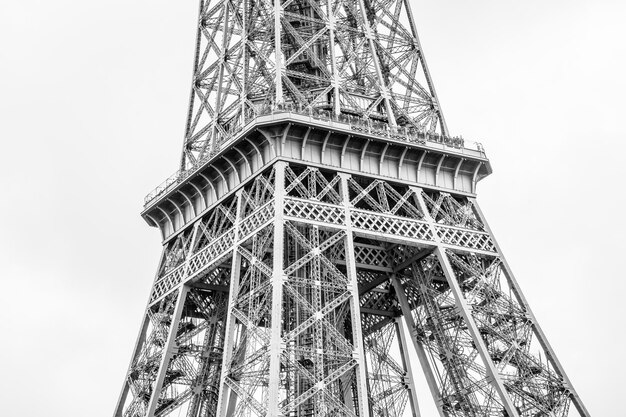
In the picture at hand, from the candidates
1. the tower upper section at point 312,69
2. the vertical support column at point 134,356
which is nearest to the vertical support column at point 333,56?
the tower upper section at point 312,69

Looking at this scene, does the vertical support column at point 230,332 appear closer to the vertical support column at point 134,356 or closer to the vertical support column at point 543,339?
the vertical support column at point 134,356

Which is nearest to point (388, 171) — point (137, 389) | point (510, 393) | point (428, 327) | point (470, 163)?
point (470, 163)

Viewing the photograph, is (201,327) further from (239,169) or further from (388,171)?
(388,171)

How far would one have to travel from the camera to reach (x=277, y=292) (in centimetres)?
3128

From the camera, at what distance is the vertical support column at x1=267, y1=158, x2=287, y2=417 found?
2855cm

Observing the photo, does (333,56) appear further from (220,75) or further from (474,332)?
(474,332)

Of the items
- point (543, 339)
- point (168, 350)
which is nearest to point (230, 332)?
point (168, 350)

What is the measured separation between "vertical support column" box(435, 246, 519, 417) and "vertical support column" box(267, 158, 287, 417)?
6.51 meters

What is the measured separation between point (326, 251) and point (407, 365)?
656 cm

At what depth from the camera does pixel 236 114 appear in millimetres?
40250

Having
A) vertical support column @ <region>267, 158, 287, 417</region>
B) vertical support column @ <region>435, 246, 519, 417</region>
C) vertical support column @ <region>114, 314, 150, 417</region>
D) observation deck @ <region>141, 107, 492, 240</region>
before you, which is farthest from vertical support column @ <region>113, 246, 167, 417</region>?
vertical support column @ <region>435, 246, 519, 417</region>

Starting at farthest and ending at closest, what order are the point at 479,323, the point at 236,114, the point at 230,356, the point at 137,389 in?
the point at 236,114 < the point at 137,389 < the point at 479,323 < the point at 230,356

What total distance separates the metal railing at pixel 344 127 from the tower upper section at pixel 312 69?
16 cm

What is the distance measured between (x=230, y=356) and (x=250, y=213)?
633 centimetres
